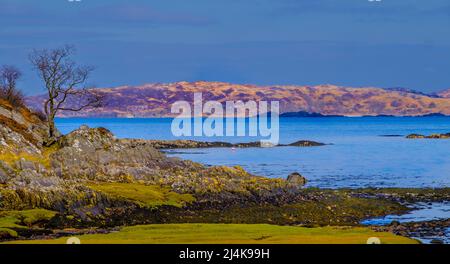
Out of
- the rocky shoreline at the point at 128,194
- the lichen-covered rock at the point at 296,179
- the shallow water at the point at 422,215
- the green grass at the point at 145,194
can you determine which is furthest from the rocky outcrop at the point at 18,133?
the shallow water at the point at 422,215

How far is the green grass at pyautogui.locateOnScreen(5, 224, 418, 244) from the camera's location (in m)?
30.4

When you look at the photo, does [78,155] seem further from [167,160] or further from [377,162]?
[377,162]

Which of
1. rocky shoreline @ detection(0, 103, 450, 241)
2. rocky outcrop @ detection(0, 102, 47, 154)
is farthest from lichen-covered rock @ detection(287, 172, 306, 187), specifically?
rocky outcrop @ detection(0, 102, 47, 154)

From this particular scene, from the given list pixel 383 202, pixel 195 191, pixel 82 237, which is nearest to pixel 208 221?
pixel 195 191

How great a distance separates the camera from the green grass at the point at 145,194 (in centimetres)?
4400

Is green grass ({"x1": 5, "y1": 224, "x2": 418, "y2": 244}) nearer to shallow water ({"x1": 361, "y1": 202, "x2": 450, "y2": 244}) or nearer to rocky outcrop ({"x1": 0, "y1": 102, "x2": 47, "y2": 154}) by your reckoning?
shallow water ({"x1": 361, "y1": 202, "x2": 450, "y2": 244})

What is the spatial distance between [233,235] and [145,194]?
546 inches

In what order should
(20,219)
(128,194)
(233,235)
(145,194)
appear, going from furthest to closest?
1. (145,194)
2. (128,194)
3. (20,219)
4. (233,235)

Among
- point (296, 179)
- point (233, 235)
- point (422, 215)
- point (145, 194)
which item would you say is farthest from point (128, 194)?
point (296, 179)

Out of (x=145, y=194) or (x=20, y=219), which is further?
(x=145, y=194)

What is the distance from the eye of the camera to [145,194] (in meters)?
45.7

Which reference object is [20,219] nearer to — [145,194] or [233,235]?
[145,194]

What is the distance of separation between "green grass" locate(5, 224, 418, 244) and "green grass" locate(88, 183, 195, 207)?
6.47 m

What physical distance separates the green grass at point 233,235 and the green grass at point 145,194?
6.47 m
